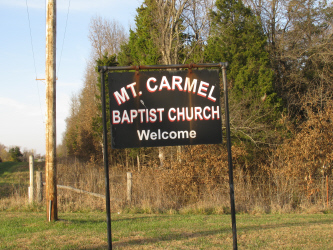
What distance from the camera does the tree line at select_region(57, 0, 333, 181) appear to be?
18.3 meters

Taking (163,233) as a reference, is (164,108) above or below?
above

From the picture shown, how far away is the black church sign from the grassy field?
225 centimetres

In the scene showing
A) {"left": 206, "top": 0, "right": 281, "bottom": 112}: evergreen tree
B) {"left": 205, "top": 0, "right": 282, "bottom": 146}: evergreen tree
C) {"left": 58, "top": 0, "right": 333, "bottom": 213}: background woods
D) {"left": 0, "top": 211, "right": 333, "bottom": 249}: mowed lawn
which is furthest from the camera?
{"left": 206, "top": 0, "right": 281, "bottom": 112}: evergreen tree

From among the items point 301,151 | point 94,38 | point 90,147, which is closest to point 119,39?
point 94,38

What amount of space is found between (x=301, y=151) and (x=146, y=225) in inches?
427

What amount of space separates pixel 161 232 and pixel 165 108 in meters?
3.46

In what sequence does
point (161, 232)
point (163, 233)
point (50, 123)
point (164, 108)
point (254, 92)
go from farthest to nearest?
point (254, 92) < point (50, 123) < point (161, 232) < point (163, 233) < point (164, 108)

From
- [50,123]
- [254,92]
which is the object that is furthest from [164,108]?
[254,92]

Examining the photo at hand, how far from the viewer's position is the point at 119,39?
4556 cm

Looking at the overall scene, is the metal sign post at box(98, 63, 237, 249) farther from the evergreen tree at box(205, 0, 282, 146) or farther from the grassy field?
the evergreen tree at box(205, 0, 282, 146)

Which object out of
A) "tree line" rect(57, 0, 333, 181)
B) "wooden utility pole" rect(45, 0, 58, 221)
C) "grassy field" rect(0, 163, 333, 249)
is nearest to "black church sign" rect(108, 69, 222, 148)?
"grassy field" rect(0, 163, 333, 249)

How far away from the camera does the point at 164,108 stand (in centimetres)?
568

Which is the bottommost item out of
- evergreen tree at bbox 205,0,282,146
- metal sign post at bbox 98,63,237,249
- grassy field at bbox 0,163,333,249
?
grassy field at bbox 0,163,333,249

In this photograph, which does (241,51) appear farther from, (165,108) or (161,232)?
(165,108)
